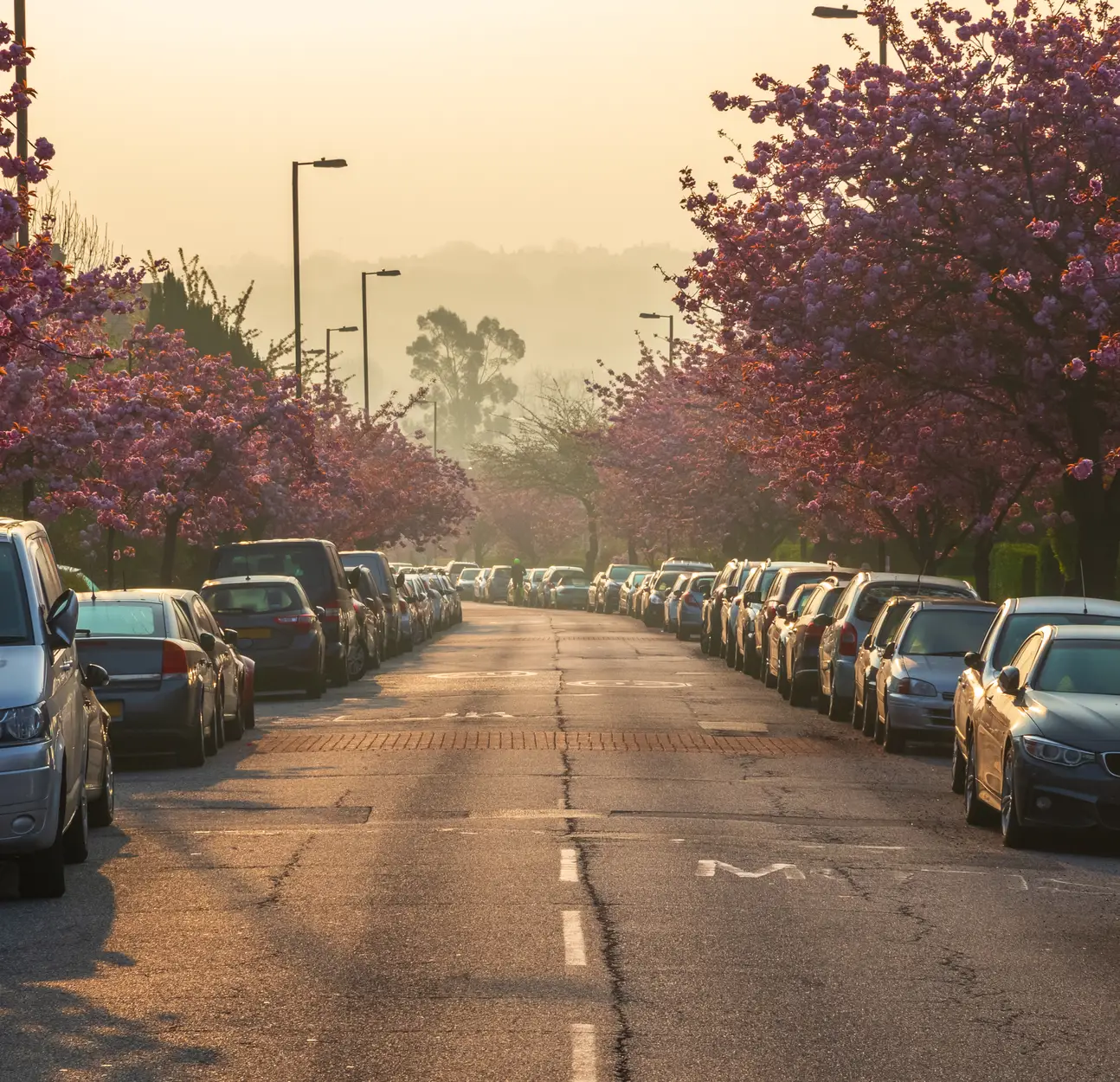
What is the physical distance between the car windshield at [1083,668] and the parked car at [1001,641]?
2.26 ft

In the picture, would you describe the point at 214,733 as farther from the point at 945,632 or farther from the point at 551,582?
the point at 551,582

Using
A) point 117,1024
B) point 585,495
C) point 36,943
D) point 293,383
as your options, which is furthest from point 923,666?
point 585,495

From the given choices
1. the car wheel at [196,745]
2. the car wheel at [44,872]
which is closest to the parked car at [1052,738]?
the car wheel at [44,872]

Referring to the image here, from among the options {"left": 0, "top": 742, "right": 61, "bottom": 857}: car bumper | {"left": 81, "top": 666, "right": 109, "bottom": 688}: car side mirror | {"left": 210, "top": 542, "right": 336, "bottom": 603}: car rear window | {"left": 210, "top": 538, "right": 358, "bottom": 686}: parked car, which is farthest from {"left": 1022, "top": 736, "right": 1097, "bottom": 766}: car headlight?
{"left": 210, "top": 542, "right": 336, "bottom": 603}: car rear window

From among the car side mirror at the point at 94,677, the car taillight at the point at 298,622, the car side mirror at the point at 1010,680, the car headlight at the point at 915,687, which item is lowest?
the car headlight at the point at 915,687

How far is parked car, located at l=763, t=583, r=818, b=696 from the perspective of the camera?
2798 cm

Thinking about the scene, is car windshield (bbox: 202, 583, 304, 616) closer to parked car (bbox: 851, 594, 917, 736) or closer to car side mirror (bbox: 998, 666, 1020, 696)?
parked car (bbox: 851, 594, 917, 736)

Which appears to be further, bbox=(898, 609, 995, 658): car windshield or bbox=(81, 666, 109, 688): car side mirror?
bbox=(898, 609, 995, 658): car windshield

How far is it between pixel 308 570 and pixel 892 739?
1194 centimetres

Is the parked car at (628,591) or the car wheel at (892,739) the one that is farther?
the parked car at (628,591)

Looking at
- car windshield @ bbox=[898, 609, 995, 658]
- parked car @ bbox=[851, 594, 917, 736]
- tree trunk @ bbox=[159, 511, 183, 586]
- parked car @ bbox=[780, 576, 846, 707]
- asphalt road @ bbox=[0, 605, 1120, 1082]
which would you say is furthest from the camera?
tree trunk @ bbox=[159, 511, 183, 586]

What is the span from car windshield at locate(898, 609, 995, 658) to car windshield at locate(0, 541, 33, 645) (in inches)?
419

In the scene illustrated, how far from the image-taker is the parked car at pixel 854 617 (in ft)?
78.7

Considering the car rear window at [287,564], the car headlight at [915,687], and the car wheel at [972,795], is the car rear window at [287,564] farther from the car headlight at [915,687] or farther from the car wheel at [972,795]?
the car wheel at [972,795]
